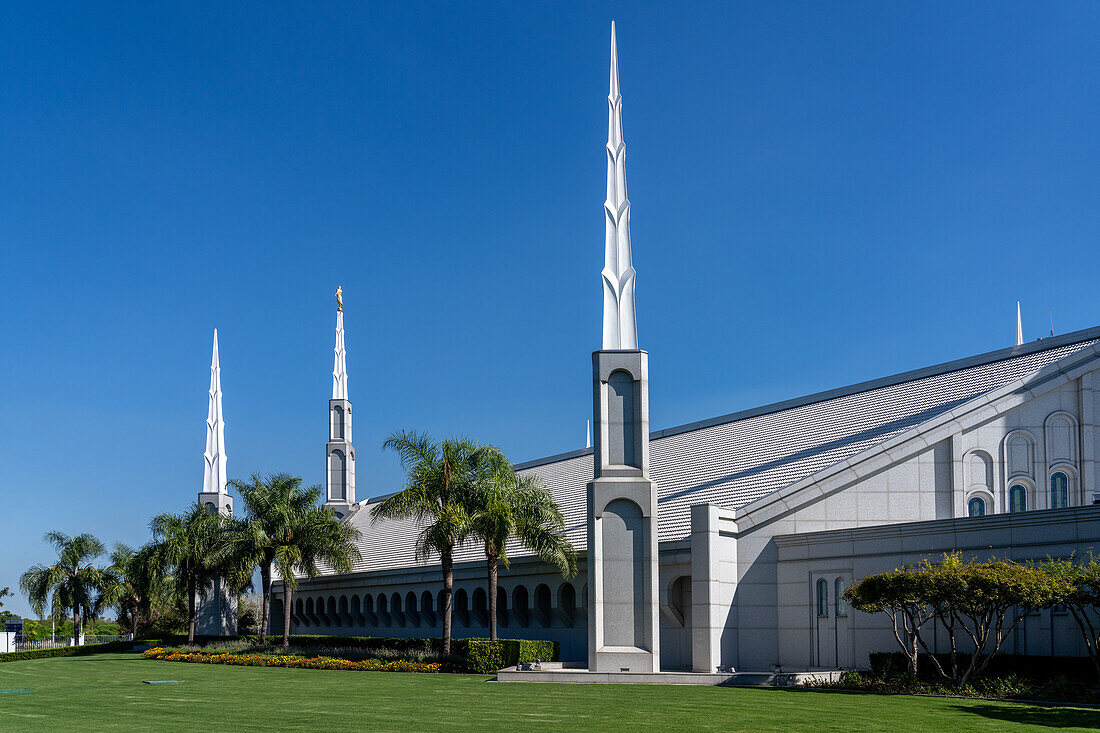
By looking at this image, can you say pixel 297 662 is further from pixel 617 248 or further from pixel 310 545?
pixel 617 248

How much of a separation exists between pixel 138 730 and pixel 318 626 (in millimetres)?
45574

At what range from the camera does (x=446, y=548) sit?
128ft

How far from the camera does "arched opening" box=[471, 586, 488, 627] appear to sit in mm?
47844

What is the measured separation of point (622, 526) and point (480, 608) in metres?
17.3

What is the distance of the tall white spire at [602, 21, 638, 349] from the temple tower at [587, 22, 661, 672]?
55 millimetres

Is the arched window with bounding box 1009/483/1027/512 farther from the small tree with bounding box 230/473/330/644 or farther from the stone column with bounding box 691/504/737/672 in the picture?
the small tree with bounding box 230/473/330/644

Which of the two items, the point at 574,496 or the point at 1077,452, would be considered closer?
the point at 1077,452

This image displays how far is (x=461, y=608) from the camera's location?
49156 millimetres

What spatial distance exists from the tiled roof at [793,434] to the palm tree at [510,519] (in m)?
3.15

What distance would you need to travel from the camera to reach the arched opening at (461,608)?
160ft

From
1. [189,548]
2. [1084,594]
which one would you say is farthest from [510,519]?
[189,548]

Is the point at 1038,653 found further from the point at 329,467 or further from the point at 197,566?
the point at 329,467

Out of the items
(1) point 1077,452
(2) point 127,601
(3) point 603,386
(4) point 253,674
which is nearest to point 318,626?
(2) point 127,601

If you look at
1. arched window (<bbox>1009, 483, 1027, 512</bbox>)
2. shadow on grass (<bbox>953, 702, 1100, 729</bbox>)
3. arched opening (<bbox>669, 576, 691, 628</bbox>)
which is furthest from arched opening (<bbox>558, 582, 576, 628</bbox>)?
shadow on grass (<bbox>953, 702, 1100, 729</bbox>)
